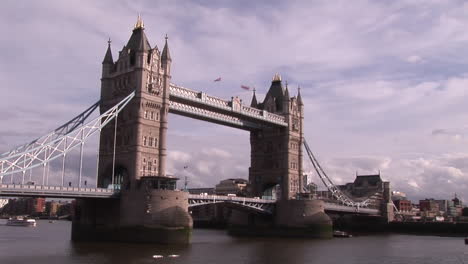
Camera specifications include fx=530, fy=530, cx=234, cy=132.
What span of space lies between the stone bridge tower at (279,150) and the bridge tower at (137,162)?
31.7 metres

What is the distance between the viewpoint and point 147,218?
217 ft

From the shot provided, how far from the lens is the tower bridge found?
216 ft

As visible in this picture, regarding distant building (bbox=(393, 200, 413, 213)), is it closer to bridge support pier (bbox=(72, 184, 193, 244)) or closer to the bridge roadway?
the bridge roadway

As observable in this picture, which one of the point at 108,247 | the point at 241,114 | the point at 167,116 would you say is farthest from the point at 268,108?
the point at 108,247

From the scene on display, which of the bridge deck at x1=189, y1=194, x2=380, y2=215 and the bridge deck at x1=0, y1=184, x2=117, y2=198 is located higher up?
the bridge deck at x1=0, y1=184, x2=117, y2=198

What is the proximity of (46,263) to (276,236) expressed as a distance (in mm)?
53817

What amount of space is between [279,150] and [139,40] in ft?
126

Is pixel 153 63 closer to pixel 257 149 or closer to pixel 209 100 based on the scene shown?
pixel 209 100

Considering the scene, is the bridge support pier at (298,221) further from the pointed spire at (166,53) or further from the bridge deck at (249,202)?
the pointed spire at (166,53)

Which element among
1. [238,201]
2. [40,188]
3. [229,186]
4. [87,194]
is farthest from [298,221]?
[229,186]

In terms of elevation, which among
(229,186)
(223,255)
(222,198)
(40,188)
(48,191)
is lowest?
(223,255)

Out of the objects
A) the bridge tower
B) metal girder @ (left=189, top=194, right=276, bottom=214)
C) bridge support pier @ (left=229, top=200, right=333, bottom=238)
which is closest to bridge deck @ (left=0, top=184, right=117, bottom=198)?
the bridge tower

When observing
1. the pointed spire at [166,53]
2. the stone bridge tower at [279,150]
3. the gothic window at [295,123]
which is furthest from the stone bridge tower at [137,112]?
the gothic window at [295,123]

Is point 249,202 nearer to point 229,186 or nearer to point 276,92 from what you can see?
point 276,92
